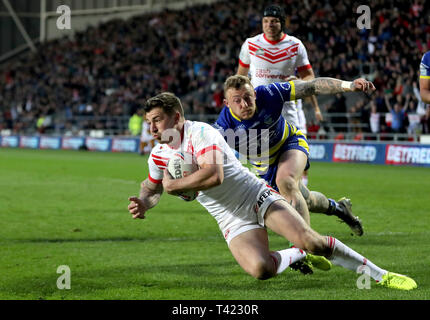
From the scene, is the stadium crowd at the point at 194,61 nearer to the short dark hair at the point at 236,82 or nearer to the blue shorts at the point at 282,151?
the blue shorts at the point at 282,151

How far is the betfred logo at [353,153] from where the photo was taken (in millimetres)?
22875

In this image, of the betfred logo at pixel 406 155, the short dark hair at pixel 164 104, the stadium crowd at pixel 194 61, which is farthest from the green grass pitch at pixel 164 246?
the stadium crowd at pixel 194 61

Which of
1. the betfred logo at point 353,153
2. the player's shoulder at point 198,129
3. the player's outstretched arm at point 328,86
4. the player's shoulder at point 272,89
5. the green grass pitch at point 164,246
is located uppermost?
the player's outstretched arm at point 328,86

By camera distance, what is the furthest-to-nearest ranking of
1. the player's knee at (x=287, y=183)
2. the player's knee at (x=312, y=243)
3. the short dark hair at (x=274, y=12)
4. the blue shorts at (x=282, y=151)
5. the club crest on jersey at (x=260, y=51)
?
the club crest on jersey at (x=260, y=51), the short dark hair at (x=274, y=12), the blue shorts at (x=282, y=151), the player's knee at (x=287, y=183), the player's knee at (x=312, y=243)

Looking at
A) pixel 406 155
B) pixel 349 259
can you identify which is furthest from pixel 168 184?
pixel 406 155

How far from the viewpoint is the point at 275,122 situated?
23.6 feet

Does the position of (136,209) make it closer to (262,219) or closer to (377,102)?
(262,219)

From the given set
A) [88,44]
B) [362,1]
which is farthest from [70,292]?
[88,44]

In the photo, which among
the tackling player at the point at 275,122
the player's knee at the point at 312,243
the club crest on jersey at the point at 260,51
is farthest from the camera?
the club crest on jersey at the point at 260,51

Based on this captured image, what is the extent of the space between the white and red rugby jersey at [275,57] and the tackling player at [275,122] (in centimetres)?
142

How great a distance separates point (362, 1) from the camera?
92.7ft

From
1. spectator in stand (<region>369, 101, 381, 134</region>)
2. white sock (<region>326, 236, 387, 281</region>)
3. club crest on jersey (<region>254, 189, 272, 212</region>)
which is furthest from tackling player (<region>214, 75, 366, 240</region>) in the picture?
spectator in stand (<region>369, 101, 381, 134</region>)

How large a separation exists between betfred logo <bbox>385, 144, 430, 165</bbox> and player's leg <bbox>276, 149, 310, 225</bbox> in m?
14.4

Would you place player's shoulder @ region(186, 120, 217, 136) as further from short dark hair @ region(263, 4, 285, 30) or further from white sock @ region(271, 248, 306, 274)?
short dark hair @ region(263, 4, 285, 30)
